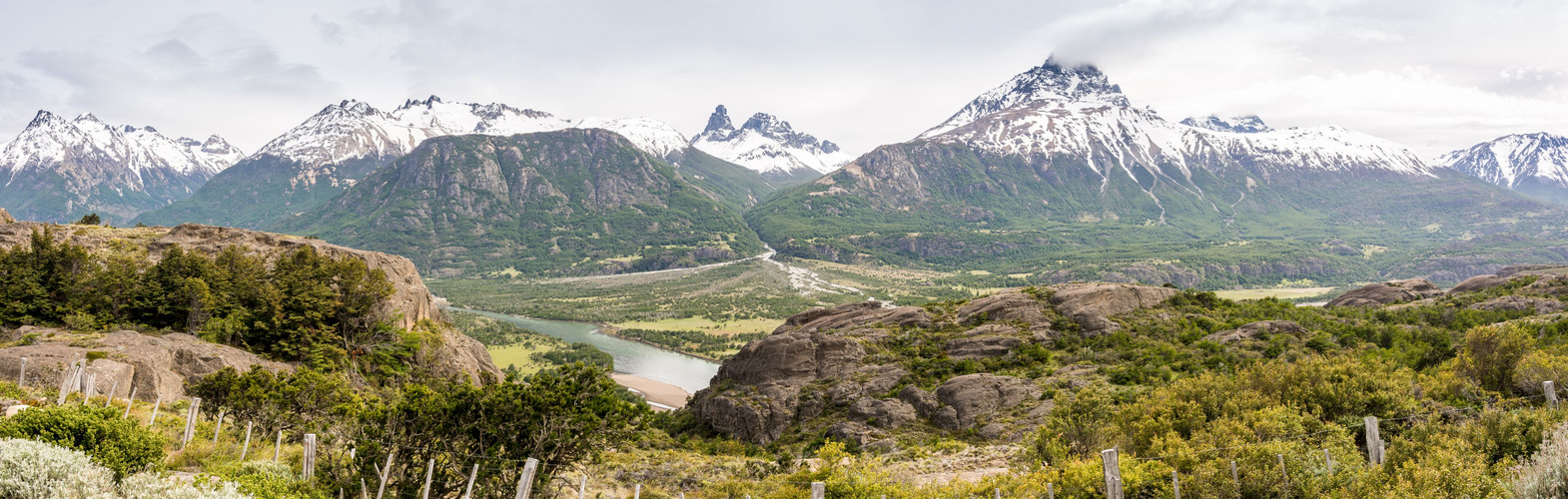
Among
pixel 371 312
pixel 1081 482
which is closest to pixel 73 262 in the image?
pixel 371 312

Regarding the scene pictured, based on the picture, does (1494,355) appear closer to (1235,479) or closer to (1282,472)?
(1282,472)

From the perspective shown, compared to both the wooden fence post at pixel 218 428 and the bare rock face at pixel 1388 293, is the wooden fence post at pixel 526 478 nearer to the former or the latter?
the wooden fence post at pixel 218 428

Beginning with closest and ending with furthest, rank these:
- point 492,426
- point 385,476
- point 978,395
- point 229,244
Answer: point 385,476 → point 492,426 → point 978,395 → point 229,244

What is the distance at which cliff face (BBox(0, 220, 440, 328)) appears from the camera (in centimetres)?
4700

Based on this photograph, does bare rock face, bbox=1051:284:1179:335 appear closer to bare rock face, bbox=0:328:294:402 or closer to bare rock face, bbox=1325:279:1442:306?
bare rock face, bbox=1325:279:1442:306

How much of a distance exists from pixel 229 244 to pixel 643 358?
184 feet

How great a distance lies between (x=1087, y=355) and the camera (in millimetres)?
45469

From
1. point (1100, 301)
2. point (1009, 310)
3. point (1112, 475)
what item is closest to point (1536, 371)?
point (1112, 475)

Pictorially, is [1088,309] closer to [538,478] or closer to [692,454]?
[692,454]

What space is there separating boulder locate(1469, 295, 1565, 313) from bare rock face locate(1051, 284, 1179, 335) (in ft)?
65.4

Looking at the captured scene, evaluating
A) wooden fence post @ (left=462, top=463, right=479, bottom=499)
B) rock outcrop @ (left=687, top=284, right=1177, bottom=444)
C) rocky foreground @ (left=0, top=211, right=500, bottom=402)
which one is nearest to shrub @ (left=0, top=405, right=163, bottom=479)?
wooden fence post @ (left=462, top=463, right=479, bottom=499)

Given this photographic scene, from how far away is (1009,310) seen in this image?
52688 mm

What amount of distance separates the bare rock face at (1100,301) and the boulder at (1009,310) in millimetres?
1837

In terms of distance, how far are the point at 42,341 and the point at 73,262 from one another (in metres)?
11.6
